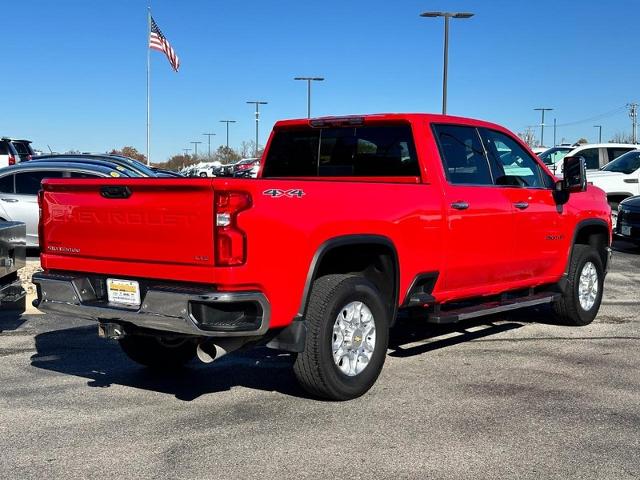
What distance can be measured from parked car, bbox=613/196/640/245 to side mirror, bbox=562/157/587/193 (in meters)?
7.36

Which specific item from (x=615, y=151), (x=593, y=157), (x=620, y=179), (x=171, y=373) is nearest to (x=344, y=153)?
(x=171, y=373)

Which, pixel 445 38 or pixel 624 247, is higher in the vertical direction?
pixel 445 38

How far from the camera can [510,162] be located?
280 inches

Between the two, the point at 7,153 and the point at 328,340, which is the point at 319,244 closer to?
the point at 328,340

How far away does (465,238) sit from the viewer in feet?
20.5

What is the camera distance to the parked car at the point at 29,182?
499 inches

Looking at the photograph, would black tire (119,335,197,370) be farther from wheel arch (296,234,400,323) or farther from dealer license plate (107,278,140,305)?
wheel arch (296,234,400,323)

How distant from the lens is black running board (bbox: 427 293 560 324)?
6109 millimetres

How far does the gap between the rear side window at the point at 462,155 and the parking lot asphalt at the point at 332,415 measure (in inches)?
58.2

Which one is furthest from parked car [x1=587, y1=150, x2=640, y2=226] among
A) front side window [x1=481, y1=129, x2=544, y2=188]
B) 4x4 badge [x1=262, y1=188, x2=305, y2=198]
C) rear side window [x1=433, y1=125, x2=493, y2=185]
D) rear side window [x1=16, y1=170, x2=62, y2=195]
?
4x4 badge [x1=262, y1=188, x2=305, y2=198]

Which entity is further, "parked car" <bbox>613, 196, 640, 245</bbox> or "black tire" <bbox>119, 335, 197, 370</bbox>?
"parked car" <bbox>613, 196, 640, 245</bbox>

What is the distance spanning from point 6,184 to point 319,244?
9502 millimetres

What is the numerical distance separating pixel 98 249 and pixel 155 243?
1.74 ft

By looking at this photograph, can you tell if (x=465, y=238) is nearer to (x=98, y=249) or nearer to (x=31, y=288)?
(x=98, y=249)
